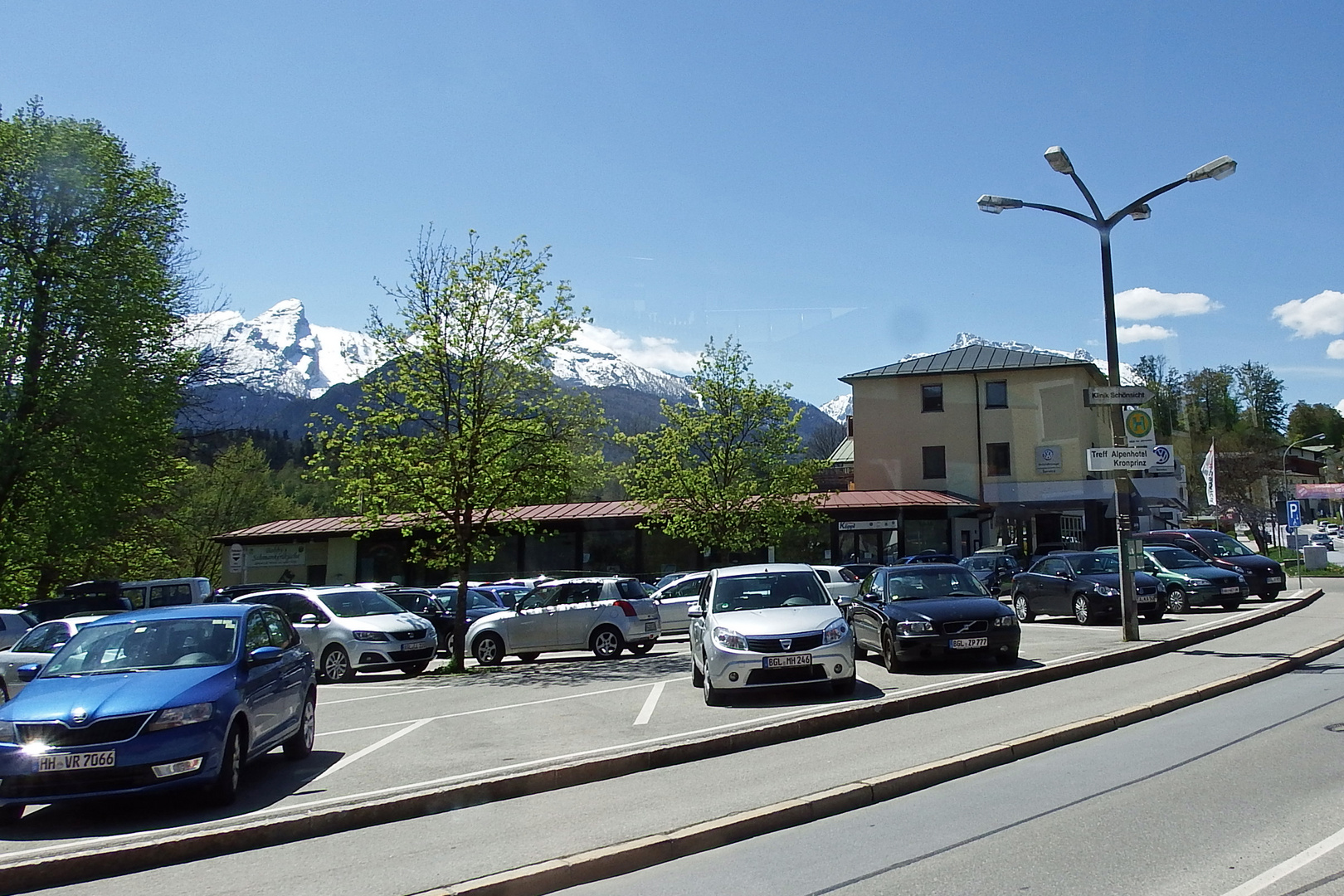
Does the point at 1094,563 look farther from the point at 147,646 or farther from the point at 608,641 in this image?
the point at 147,646

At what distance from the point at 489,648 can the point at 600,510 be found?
2202cm

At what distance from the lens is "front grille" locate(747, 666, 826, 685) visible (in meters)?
11.4

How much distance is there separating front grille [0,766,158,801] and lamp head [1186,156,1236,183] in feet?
51.0

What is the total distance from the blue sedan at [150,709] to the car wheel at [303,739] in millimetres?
229

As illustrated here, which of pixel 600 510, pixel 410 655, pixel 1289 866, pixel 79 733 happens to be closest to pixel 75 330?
pixel 410 655

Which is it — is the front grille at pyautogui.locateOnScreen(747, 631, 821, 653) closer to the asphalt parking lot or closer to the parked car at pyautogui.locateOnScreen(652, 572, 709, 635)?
the asphalt parking lot

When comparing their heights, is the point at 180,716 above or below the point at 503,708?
above

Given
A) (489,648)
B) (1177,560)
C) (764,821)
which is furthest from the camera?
(1177,560)

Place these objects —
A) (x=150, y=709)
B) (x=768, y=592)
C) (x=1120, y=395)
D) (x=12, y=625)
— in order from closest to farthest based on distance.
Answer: (x=150, y=709)
(x=768, y=592)
(x=1120, y=395)
(x=12, y=625)

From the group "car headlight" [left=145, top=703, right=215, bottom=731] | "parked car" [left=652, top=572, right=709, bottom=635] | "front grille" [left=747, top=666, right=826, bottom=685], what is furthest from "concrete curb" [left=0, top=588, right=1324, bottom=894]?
"parked car" [left=652, top=572, right=709, bottom=635]

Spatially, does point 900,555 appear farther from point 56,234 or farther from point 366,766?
point 366,766

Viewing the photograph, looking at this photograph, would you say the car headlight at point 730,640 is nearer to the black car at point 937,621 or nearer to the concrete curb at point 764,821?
the black car at point 937,621

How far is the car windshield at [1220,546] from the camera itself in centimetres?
2680

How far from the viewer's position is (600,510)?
4188 centimetres
